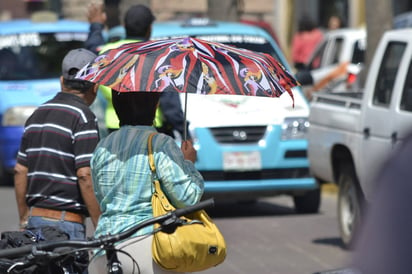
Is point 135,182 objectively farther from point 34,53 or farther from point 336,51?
point 336,51

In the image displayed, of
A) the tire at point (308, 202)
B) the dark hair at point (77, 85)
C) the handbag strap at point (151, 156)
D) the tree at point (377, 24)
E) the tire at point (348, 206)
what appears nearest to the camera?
the handbag strap at point (151, 156)

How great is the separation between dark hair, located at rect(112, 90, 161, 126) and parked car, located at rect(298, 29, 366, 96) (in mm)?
10757

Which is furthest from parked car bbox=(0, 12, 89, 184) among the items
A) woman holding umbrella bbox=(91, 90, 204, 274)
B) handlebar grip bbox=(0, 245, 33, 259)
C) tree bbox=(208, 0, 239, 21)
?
handlebar grip bbox=(0, 245, 33, 259)

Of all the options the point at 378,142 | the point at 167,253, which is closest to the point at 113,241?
the point at 167,253

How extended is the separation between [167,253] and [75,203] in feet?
3.95

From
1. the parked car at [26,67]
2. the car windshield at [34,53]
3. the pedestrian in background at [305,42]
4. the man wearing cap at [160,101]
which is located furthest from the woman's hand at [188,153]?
the pedestrian in background at [305,42]

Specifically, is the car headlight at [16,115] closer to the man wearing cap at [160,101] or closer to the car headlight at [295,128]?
the car headlight at [295,128]

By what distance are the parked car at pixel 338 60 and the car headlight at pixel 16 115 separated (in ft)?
14.7

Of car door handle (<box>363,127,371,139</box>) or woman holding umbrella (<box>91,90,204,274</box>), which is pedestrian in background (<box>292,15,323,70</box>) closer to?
car door handle (<box>363,127,371,139</box>)

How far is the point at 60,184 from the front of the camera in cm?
500

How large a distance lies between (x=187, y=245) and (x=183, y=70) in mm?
857

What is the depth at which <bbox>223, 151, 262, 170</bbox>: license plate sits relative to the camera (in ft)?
32.8

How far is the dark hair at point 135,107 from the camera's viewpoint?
437 cm

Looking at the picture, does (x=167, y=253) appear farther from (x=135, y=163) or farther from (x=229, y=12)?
(x=229, y=12)
